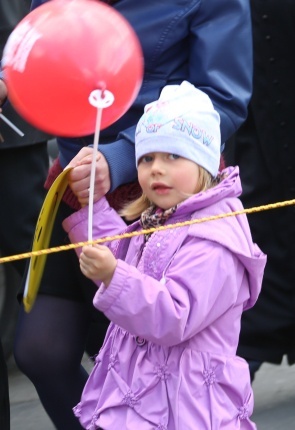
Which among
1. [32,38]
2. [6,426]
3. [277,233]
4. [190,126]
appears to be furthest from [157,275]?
[277,233]

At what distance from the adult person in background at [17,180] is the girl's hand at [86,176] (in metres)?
1.06

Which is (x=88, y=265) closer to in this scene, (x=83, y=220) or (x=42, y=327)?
(x=83, y=220)

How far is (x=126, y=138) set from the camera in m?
3.41

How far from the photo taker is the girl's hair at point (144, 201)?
125 inches

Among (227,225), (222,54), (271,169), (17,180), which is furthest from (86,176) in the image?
(271,169)

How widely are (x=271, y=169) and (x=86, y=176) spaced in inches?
57.4

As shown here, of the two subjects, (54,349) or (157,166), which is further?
(54,349)

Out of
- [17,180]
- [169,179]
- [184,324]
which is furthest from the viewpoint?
[17,180]

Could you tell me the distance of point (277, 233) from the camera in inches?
184

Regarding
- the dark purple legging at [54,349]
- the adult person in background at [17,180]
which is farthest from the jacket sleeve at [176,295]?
the adult person in background at [17,180]

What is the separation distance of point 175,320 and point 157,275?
0.60 ft

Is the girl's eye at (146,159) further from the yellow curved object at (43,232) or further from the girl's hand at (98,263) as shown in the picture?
the girl's hand at (98,263)

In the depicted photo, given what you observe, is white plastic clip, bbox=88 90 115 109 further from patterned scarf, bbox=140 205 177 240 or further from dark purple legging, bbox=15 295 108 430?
dark purple legging, bbox=15 295 108 430

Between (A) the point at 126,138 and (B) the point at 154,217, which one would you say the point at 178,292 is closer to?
(B) the point at 154,217
